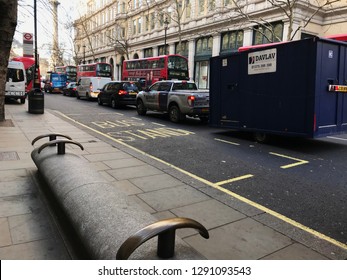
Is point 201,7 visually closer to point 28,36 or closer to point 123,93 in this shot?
point 123,93

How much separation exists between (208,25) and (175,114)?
23497mm

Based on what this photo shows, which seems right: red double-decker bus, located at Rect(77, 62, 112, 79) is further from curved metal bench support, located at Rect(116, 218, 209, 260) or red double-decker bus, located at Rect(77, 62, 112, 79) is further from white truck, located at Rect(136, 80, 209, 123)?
Answer: curved metal bench support, located at Rect(116, 218, 209, 260)

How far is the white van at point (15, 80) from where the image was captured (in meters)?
20.0

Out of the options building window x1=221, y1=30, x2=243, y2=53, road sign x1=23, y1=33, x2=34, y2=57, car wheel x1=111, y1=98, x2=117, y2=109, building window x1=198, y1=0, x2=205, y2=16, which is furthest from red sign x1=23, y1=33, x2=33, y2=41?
building window x1=198, y1=0, x2=205, y2=16

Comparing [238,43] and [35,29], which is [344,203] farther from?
[238,43]

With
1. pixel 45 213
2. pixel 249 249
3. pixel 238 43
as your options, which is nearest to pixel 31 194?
pixel 45 213

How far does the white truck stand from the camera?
41.7 feet

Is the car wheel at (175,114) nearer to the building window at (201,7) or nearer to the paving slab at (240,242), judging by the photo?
the paving slab at (240,242)

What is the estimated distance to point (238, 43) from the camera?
103 feet

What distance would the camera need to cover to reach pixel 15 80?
20.2 meters

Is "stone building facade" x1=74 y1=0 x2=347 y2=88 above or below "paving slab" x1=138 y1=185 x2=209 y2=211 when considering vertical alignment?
above

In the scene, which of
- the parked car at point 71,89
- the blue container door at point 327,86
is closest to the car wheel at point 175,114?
the blue container door at point 327,86

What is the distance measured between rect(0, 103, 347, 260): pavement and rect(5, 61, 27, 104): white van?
15.3 meters

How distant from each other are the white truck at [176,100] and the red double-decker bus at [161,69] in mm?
9446
